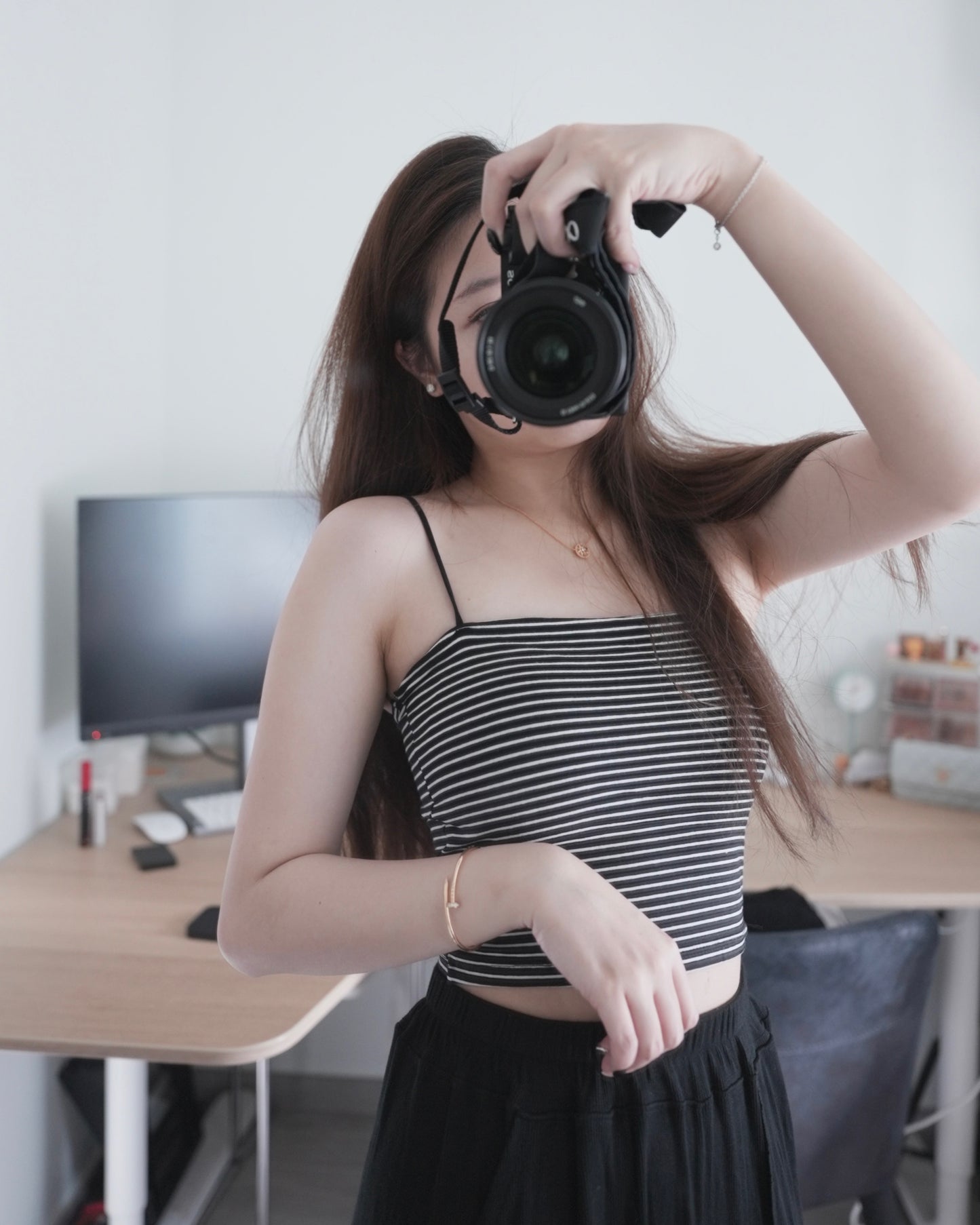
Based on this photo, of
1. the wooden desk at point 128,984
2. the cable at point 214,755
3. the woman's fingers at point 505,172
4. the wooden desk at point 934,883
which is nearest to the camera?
the woman's fingers at point 505,172

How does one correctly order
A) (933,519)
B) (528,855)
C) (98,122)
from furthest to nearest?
(98,122) < (933,519) < (528,855)

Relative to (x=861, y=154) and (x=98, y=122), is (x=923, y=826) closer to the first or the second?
(x=861, y=154)

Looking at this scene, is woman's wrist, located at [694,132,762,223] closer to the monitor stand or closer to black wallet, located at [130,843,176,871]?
black wallet, located at [130,843,176,871]

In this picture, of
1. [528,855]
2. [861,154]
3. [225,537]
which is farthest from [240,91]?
[528,855]

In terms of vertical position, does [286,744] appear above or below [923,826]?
above

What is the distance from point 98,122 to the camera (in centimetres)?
190

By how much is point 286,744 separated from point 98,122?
59.9 inches

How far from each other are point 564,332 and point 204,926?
3.39 ft

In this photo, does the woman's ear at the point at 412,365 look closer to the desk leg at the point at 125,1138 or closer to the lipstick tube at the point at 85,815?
the desk leg at the point at 125,1138

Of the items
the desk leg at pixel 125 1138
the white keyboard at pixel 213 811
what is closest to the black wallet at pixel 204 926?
the desk leg at pixel 125 1138

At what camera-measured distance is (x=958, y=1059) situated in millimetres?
1901

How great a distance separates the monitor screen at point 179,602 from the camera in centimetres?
181

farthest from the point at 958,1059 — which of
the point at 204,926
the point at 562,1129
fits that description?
the point at 562,1129

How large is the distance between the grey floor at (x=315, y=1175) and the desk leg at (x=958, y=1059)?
0.11m
